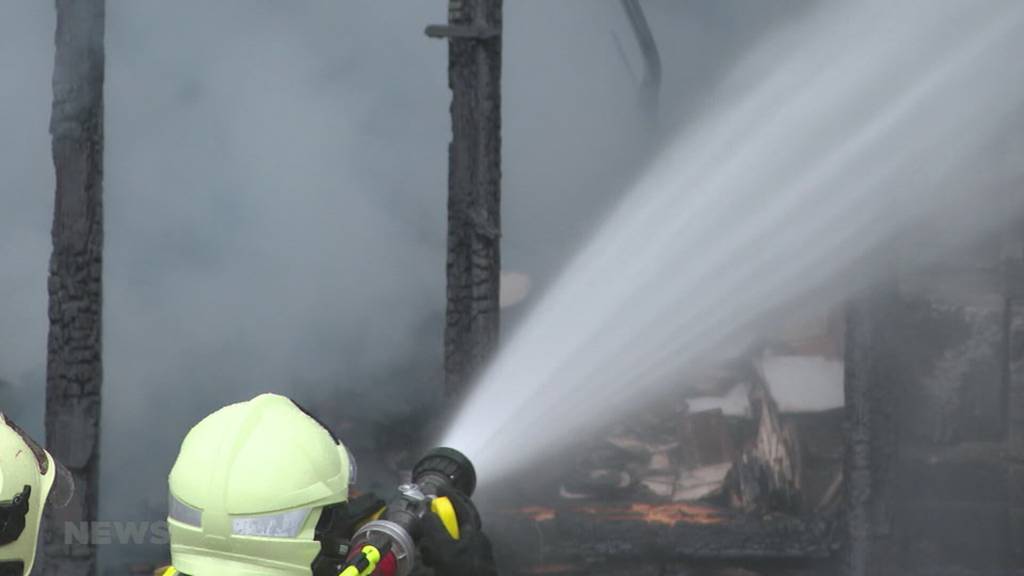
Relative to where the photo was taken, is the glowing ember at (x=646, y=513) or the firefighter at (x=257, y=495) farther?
the glowing ember at (x=646, y=513)

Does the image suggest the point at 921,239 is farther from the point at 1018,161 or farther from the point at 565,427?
the point at 565,427

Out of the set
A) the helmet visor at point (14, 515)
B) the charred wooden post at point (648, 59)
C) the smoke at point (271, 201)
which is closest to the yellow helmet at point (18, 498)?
the helmet visor at point (14, 515)

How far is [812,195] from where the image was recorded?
991 centimetres

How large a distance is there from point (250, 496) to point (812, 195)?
6736mm

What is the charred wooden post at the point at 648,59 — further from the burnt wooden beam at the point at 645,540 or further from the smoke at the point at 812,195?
the burnt wooden beam at the point at 645,540

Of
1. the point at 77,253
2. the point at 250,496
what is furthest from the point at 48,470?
the point at 77,253

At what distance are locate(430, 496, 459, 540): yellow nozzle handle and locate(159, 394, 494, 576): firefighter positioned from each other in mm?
384

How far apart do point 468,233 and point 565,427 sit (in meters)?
1.62

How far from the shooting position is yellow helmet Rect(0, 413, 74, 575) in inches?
131

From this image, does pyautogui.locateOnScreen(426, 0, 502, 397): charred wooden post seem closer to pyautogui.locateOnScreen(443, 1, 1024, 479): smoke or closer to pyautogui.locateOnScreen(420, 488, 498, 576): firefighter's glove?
pyautogui.locateOnScreen(443, 1, 1024, 479): smoke

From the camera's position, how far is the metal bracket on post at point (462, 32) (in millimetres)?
7695

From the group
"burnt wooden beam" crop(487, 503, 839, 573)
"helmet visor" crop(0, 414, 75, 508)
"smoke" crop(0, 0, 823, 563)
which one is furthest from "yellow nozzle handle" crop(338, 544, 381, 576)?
"smoke" crop(0, 0, 823, 563)

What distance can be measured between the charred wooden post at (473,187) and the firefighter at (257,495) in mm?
4119

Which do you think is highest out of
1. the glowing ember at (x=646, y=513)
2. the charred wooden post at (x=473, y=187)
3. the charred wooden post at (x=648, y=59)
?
the charred wooden post at (x=648, y=59)
